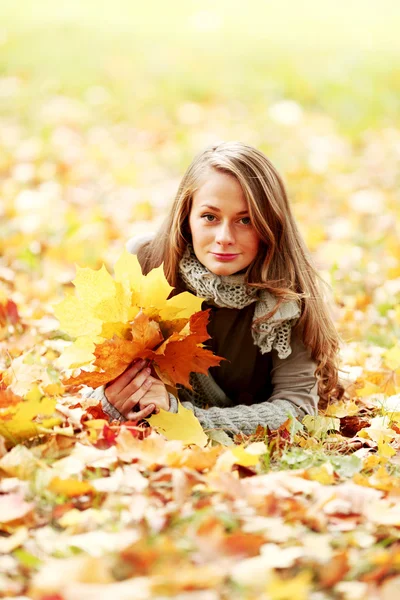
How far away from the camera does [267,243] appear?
247 cm

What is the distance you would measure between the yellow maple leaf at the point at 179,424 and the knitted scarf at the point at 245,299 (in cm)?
44

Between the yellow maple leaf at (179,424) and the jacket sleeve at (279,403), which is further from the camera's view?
the jacket sleeve at (279,403)

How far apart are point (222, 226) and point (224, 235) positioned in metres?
0.04

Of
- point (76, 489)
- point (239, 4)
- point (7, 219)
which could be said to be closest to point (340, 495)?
point (76, 489)

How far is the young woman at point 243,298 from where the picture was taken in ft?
7.70

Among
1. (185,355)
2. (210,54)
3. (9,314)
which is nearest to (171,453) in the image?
(185,355)

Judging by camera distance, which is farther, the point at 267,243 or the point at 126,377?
the point at 267,243

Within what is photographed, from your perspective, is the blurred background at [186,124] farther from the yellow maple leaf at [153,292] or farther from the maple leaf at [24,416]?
the maple leaf at [24,416]

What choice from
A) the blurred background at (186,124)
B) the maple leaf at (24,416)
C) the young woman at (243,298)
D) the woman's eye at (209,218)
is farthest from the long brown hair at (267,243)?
the maple leaf at (24,416)

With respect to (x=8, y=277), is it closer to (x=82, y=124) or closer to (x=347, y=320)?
(x=347, y=320)

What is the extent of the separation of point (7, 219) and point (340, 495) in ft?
11.0

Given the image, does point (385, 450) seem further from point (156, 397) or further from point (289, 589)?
point (289, 589)

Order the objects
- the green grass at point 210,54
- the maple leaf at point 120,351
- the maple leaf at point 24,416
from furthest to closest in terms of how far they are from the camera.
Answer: the green grass at point 210,54, the maple leaf at point 120,351, the maple leaf at point 24,416

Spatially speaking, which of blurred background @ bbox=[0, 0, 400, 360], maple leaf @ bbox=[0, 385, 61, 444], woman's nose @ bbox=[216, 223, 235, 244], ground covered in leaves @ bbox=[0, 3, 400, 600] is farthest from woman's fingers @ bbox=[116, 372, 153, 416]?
blurred background @ bbox=[0, 0, 400, 360]
